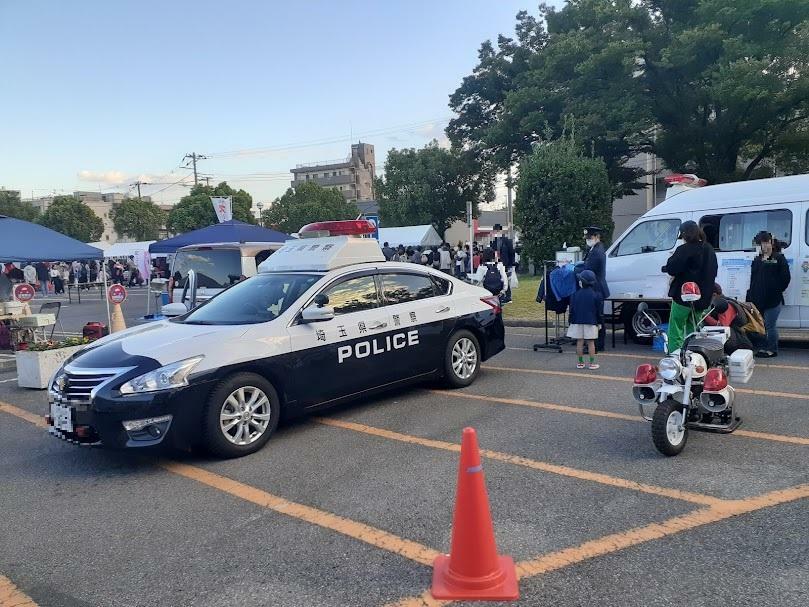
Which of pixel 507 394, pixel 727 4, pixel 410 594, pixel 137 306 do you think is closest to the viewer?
pixel 410 594

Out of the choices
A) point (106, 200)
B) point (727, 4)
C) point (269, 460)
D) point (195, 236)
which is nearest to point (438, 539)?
point (269, 460)

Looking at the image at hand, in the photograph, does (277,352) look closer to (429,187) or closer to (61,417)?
(61,417)

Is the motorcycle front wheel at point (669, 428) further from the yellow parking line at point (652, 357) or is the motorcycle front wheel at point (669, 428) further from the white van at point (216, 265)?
the white van at point (216, 265)

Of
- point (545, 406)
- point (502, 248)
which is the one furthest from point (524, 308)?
point (545, 406)

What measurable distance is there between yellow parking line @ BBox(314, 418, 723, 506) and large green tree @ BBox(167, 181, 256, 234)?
51.2m

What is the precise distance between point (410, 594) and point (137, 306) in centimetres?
2168

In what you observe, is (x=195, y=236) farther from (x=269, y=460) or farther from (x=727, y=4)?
(x=727, y=4)

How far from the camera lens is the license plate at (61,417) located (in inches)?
188

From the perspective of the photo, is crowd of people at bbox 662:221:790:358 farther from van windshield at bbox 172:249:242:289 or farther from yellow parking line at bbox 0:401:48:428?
van windshield at bbox 172:249:242:289

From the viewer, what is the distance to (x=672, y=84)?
2381cm

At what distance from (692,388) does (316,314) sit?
313 centimetres

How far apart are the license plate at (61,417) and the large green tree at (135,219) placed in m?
68.5

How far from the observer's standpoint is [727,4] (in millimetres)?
20812

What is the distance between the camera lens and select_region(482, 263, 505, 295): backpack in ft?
41.9
